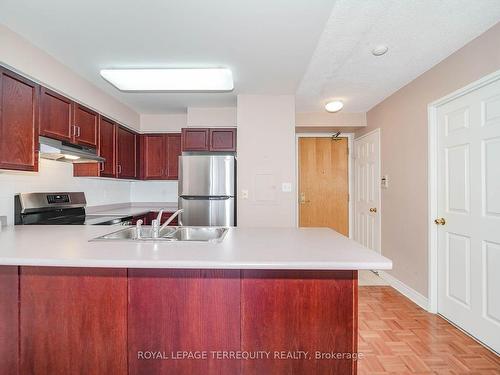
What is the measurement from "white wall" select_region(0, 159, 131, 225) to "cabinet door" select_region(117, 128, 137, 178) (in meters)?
0.34

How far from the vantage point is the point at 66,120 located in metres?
2.55

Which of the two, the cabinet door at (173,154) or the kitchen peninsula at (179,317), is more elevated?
the cabinet door at (173,154)

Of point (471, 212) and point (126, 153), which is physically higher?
point (126, 153)

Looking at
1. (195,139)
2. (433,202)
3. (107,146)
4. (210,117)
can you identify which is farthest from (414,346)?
(107,146)

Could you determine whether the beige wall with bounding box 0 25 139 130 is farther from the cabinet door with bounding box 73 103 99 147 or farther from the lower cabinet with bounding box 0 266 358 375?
the lower cabinet with bounding box 0 266 358 375

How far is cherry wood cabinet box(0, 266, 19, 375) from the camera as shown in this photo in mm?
1354

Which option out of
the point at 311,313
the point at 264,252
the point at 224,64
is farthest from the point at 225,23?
the point at 311,313

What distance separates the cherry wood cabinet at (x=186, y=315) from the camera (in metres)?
1.31

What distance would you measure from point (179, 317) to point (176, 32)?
192 centimetres

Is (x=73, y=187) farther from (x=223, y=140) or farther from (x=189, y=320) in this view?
(x=189, y=320)

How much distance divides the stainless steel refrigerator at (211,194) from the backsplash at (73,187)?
1.18 meters

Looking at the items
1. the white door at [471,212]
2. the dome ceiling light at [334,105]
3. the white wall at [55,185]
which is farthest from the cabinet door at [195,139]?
the white door at [471,212]

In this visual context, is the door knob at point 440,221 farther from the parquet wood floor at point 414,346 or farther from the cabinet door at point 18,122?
the cabinet door at point 18,122

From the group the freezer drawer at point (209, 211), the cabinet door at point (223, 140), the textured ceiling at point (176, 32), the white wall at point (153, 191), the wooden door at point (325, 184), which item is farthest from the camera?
the wooden door at point (325, 184)
